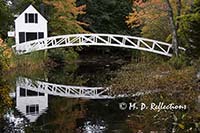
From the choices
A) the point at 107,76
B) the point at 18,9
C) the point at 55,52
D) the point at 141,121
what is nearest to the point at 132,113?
the point at 141,121

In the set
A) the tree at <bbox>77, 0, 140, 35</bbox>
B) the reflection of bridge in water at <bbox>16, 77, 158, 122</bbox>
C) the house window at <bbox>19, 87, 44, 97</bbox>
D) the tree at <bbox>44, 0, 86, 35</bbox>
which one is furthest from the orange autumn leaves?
the tree at <bbox>77, 0, 140, 35</bbox>

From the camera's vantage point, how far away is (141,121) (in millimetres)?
11914

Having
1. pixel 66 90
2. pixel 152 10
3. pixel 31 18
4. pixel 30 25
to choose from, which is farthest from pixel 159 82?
pixel 31 18

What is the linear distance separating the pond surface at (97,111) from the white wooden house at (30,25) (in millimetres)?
12541

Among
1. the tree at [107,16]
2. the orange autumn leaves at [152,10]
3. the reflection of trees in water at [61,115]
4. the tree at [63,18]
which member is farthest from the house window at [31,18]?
the reflection of trees in water at [61,115]

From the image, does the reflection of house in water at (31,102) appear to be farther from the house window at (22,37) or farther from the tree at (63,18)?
the tree at (63,18)

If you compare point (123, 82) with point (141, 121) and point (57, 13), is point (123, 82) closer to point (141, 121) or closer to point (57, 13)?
point (141, 121)

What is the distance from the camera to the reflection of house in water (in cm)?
1357

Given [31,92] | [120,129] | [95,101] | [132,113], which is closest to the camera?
[120,129]

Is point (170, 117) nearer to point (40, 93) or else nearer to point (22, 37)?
point (40, 93)

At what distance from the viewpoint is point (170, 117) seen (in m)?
11.9

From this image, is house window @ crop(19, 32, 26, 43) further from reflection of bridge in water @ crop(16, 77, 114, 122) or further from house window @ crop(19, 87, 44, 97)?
house window @ crop(19, 87, 44, 97)

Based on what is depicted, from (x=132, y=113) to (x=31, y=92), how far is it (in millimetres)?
6337

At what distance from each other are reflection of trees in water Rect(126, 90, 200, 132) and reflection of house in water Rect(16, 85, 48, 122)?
116 inches
